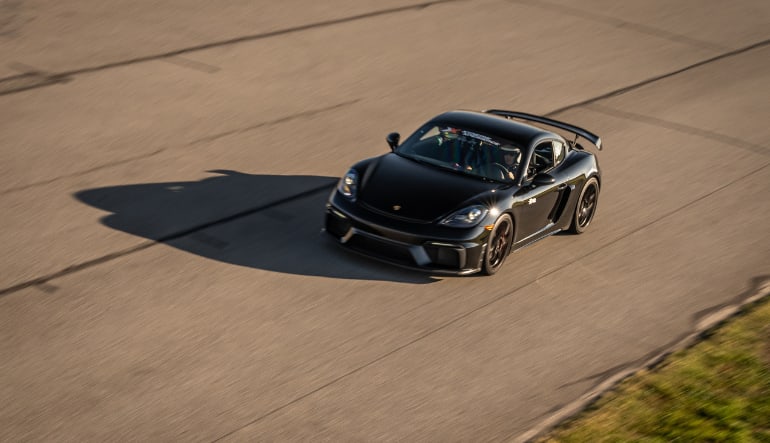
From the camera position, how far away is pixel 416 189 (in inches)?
432

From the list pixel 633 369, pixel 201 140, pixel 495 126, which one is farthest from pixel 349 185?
pixel 201 140

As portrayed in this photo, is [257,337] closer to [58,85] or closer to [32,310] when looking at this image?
[32,310]

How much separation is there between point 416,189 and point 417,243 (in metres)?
0.67

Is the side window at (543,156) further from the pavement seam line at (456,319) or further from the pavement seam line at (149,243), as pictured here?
the pavement seam line at (149,243)

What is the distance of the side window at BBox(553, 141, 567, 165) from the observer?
478 inches

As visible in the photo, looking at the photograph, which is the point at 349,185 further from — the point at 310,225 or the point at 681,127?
the point at 681,127

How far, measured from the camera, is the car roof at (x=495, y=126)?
38.6ft

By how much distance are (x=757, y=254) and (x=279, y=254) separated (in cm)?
511

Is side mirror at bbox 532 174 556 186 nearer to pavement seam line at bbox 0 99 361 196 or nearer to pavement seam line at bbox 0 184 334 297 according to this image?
pavement seam line at bbox 0 184 334 297

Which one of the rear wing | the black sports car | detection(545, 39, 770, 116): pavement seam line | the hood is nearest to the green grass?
the black sports car

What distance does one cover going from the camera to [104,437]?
25.7 ft

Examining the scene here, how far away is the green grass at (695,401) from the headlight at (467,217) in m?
2.22

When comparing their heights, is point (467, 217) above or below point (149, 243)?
above

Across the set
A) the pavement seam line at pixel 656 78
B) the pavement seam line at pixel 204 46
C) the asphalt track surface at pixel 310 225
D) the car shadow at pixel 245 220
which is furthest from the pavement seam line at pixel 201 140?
the pavement seam line at pixel 656 78
